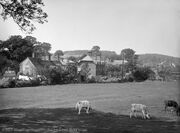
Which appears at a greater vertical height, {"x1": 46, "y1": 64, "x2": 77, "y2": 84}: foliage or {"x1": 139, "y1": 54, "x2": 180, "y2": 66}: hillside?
{"x1": 139, "y1": 54, "x2": 180, "y2": 66}: hillside

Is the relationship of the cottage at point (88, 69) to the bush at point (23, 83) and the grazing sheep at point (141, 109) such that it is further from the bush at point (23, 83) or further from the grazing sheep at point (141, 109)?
the grazing sheep at point (141, 109)

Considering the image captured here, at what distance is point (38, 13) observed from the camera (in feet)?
34.7

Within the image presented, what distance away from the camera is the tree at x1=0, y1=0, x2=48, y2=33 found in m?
10.1

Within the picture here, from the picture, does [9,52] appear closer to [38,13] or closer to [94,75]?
[38,13]

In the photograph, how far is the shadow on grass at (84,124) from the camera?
8234 mm

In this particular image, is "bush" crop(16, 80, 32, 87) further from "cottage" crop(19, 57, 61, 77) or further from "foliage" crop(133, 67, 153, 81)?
"foliage" crop(133, 67, 153, 81)

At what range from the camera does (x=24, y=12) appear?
33.8 feet

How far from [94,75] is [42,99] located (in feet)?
29.9

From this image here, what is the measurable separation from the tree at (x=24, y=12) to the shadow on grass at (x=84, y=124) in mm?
4057

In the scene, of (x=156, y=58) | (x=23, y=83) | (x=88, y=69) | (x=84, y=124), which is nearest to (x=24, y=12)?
(x=84, y=124)

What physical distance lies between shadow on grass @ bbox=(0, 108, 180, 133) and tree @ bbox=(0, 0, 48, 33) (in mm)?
4057

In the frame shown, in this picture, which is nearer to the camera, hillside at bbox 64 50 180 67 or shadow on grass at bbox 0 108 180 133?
shadow on grass at bbox 0 108 180 133

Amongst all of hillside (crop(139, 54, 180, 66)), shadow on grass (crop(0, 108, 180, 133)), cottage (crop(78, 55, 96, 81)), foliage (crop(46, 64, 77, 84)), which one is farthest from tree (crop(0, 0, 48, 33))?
foliage (crop(46, 64, 77, 84))

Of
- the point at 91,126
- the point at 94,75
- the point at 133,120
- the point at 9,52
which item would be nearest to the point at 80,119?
the point at 91,126
